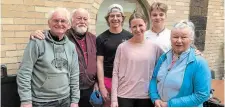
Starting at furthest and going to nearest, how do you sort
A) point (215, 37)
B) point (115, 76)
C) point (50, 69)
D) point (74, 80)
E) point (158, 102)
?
point (215, 37) → point (115, 76) → point (74, 80) → point (158, 102) → point (50, 69)

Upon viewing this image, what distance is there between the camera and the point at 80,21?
2.81 metres

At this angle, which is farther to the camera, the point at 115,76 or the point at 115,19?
the point at 115,19

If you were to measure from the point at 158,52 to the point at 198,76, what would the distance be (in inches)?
21.9

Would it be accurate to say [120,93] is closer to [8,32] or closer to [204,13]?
[8,32]

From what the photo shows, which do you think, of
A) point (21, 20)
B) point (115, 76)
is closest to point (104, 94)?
point (115, 76)

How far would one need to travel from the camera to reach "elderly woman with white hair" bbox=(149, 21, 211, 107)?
7.51 feet

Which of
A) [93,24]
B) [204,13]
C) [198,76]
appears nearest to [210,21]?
[204,13]

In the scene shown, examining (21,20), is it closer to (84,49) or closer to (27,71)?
(84,49)

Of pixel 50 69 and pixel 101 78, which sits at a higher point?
pixel 50 69

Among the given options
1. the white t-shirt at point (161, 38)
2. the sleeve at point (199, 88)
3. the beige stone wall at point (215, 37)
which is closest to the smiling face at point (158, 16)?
the white t-shirt at point (161, 38)

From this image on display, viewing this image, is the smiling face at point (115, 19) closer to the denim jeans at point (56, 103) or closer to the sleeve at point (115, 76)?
the sleeve at point (115, 76)

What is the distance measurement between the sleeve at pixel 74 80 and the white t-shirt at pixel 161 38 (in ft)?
2.67

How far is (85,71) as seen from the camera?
112 inches

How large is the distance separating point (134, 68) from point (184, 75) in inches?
21.3
